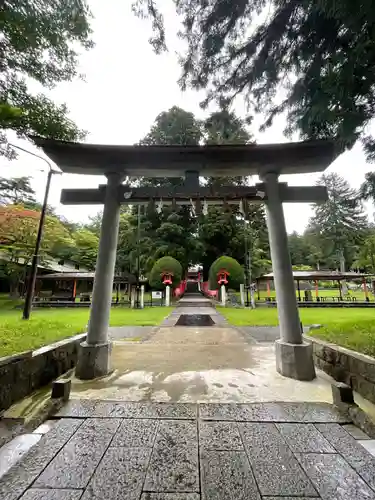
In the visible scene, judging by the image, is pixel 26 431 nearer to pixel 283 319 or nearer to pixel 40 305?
pixel 283 319

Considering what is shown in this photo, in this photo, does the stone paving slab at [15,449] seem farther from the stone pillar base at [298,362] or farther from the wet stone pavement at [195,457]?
the stone pillar base at [298,362]

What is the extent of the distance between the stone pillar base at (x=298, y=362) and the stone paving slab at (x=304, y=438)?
54.7 inches

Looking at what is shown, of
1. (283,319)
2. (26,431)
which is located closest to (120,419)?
(26,431)

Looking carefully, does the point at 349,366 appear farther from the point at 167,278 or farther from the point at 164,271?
the point at 164,271

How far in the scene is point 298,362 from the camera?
3.87 m

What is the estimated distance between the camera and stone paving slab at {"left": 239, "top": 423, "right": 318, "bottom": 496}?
1706mm

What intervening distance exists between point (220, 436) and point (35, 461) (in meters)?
1.61

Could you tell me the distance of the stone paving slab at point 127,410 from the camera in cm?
273

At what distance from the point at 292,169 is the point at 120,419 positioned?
4807 mm

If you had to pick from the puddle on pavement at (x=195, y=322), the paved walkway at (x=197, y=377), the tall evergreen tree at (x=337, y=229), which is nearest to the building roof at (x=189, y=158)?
the paved walkway at (x=197, y=377)

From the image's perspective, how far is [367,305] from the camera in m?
17.1

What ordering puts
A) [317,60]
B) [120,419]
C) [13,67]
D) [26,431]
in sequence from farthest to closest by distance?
[13,67] < [317,60] < [120,419] < [26,431]

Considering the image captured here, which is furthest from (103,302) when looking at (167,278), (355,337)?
(167,278)

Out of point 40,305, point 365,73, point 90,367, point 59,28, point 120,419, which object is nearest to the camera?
point 120,419
